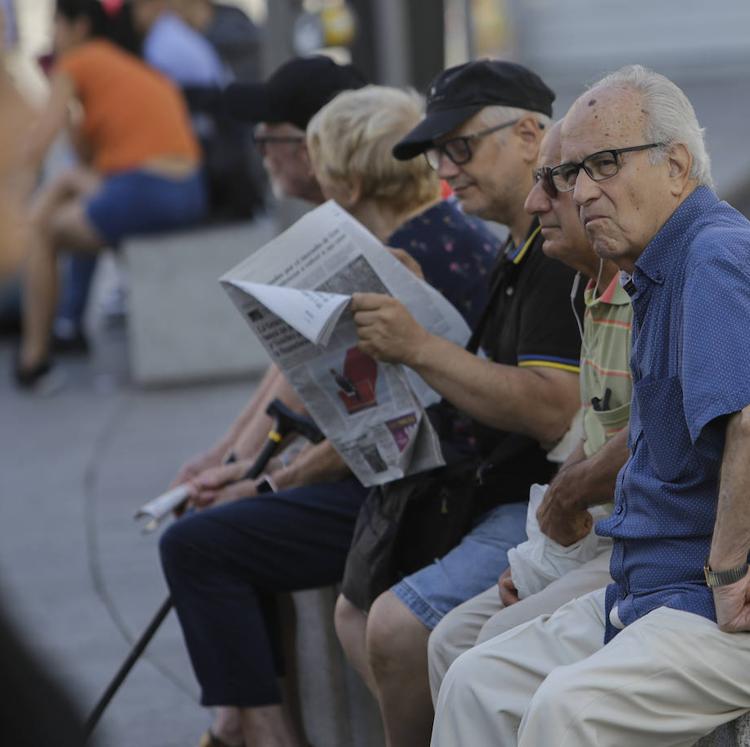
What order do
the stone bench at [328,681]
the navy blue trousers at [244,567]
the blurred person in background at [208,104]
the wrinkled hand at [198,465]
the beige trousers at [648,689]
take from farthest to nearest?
the blurred person in background at [208,104] < the wrinkled hand at [198,465] < the stone bench at [328,681] < the navy blue trousers at [244,567] < the beige trousers at [648,689]

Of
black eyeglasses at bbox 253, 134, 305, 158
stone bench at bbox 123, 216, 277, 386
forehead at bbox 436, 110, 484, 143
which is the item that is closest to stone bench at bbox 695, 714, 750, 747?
forehead at bbox 436, 110, 484, 143

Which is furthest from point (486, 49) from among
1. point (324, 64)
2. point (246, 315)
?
point (246, 315)

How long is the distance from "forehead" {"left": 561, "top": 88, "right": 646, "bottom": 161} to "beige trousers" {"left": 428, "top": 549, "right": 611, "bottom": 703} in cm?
84

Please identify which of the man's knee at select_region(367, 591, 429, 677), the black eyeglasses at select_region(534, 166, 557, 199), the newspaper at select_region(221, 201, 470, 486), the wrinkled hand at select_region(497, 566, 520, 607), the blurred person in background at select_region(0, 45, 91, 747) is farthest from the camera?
the newspaper at select_region(221, 201, 470, 486)

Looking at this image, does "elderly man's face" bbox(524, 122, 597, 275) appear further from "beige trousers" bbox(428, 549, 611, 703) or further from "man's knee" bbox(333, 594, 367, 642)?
"man's knee" bbox(333, 594, 367, 642)

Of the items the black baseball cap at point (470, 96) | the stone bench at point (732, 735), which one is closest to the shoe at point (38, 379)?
the black baseball cap at point (470, 96)

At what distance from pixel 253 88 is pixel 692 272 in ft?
6.85

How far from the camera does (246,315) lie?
3607 millimetres

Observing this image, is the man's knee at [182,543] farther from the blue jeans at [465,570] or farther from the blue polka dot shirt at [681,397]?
the blue polka dot shirt at [681,397]

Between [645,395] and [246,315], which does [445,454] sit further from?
[645,395]

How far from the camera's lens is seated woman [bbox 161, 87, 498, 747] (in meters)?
3.92

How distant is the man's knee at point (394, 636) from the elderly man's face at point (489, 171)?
89 cm

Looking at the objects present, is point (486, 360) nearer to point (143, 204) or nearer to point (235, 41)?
point (143, 204)

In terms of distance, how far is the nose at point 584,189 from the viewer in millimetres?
2859
